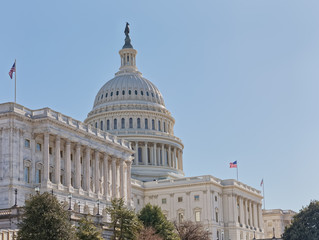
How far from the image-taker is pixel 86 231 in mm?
63688

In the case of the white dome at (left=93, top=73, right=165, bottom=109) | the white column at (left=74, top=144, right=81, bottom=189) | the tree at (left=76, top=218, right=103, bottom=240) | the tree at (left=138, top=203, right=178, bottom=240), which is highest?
the white dome at (left=93, top=73, right=165, bottom=109)

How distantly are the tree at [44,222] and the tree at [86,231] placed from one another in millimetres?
3079

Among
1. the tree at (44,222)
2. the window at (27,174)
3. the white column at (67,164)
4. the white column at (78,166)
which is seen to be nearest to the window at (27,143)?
the window at (27,174)

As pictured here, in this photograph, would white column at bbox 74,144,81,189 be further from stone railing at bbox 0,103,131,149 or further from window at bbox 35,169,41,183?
window at bbox 35,169,41,183

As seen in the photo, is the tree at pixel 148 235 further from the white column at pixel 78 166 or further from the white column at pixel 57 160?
the white column at pixel 78 166

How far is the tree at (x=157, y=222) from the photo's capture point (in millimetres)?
84594

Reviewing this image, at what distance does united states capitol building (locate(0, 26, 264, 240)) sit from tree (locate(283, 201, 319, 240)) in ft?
92.8

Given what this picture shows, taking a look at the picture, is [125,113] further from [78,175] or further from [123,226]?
[123,226]

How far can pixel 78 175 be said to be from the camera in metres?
102

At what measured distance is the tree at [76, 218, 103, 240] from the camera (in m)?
63.2

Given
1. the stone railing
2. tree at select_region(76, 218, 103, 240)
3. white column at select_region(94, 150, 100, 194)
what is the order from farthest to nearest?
white column at select_region(94, 150, 100, 194)
the stone railing
tree at select_region(76, 218, 103, 240)

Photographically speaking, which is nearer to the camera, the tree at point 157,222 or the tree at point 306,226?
the tree at point 157,222

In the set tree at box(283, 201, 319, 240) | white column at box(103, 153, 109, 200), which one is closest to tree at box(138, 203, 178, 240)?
white column at box(103, 153, 109, 200)

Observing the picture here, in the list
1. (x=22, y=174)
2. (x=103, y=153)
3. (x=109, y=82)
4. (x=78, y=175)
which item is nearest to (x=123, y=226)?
(x=22, y=174)
